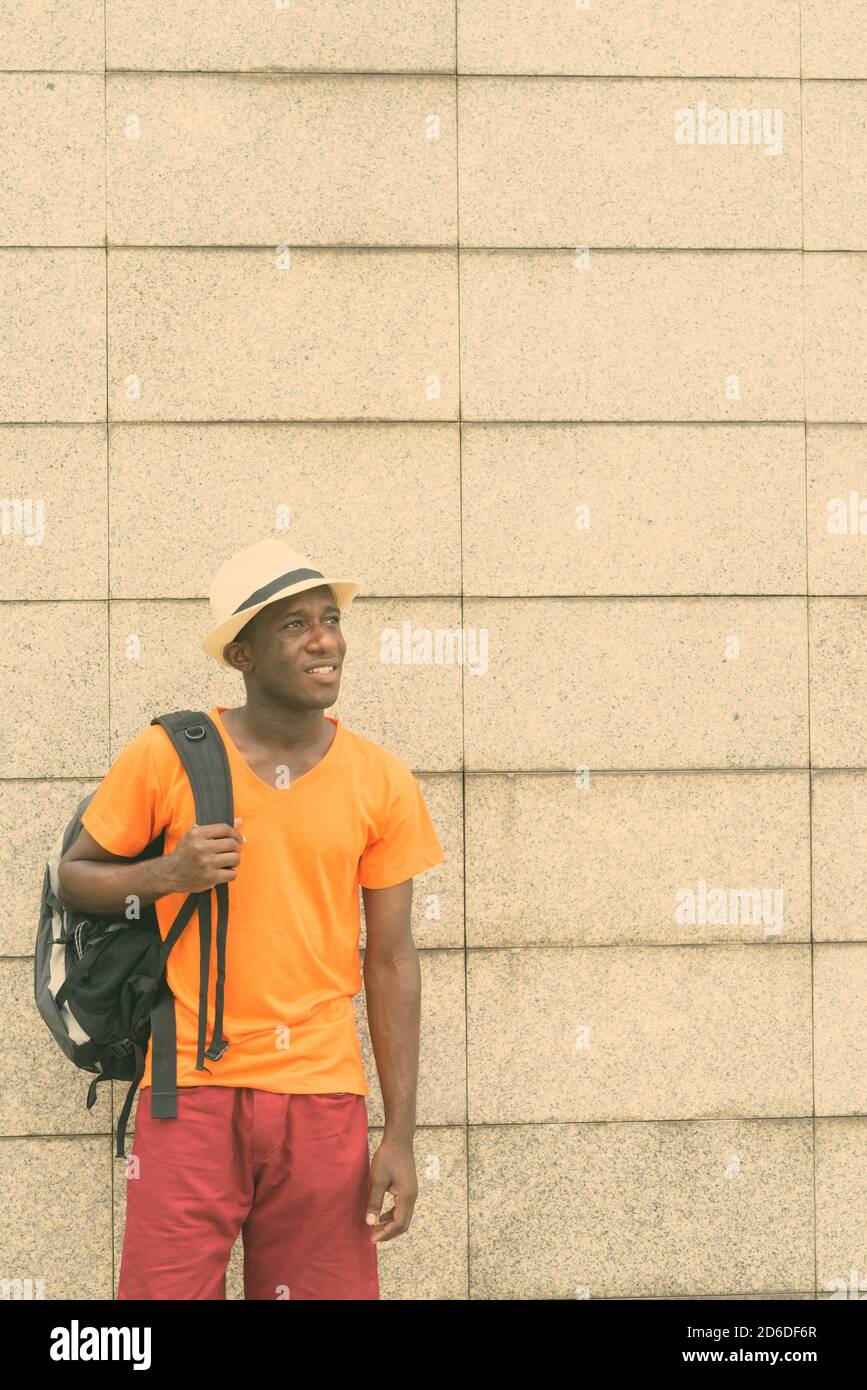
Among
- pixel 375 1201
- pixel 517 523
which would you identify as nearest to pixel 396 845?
pixel 375 1201

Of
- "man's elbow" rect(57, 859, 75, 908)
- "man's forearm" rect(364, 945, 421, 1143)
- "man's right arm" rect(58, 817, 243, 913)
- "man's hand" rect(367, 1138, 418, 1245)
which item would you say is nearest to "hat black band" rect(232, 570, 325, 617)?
"man's right arm" rect(58, 817, 243, 913)

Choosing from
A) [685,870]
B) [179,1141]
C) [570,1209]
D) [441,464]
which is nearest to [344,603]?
[441,464]

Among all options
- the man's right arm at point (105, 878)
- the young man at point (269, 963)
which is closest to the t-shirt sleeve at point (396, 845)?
the young man at point (269, 963)

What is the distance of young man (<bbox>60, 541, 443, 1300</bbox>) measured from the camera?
312 centimetres

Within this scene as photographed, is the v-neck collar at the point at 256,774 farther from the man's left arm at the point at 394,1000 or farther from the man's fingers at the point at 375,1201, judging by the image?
the man's fingers at the point at 375,1201

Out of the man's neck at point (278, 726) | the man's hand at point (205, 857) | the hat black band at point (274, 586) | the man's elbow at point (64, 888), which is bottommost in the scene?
the man's elbow at point (64, 888)

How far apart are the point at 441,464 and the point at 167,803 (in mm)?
1761

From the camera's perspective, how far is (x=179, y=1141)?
3.12 meters

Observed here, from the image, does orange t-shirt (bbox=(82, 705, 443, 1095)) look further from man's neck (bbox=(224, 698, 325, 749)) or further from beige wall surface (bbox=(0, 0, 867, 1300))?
beige wall surface (bbox=(0, 0, 867, 1300))

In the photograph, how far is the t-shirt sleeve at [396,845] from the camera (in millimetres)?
3342

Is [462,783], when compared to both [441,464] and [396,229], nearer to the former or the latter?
[441,464]

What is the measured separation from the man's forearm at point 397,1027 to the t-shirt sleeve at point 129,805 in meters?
0.67

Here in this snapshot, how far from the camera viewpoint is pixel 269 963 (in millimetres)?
3188

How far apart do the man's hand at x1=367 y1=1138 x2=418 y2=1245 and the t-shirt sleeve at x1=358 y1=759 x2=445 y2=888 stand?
0.66 m
